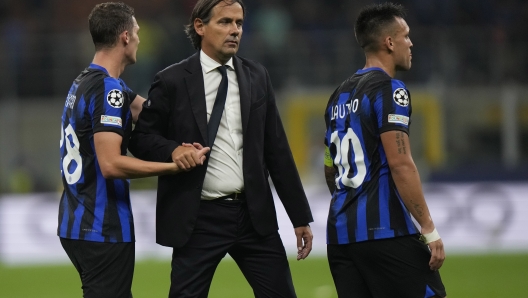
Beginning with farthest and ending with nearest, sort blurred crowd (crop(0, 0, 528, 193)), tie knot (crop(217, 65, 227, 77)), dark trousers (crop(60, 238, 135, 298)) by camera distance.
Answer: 1. blurred crowd (crop(0, 0, 528, 193))
2. tie knot (crop(217, 65, 227, 77))
3. dark trousers (crop(60, 238, 135, 298))

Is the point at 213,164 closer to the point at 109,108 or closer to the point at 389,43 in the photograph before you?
the point at 109,108

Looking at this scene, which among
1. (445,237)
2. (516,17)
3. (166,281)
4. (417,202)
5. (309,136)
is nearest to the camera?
(417,202)

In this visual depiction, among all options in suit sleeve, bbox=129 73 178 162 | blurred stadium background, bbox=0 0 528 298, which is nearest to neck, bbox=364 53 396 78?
suit sleeve, bbox=129 73 178 162

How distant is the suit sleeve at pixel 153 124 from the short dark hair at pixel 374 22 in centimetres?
115

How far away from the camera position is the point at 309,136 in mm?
15195

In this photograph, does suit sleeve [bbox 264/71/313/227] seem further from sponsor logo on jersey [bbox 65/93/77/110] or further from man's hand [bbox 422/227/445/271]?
sponsor logo on jersey [bbox 65/93/77/110]

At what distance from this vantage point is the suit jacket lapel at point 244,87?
190 inches

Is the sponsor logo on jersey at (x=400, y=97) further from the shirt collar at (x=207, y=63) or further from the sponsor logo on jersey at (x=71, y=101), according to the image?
the sponsor logo on jersey at (x=71, y=101)

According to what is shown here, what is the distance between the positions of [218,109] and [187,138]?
242 millimetres

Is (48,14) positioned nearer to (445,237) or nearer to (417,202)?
(445,237)

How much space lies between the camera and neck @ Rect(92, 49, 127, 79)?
479 cm

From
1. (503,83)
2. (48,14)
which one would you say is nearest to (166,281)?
(503,83)

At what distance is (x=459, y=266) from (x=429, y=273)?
6.63 meters

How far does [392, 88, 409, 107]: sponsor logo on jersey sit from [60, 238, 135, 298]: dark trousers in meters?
1.65
